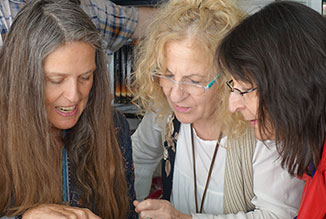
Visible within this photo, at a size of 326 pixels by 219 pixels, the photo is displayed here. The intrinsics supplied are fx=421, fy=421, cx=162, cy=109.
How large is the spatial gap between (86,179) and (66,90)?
0.40 metres

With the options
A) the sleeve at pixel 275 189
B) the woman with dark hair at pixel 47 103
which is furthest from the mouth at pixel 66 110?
the sleeve at pixel 275 189

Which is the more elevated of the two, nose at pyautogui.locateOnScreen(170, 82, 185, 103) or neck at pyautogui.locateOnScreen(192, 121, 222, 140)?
nose at pyautogui.locateOnScreen(170, 82, 185, 103)

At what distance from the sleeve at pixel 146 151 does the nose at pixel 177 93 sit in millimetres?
382

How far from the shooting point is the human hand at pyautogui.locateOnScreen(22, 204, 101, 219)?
1.32 meters

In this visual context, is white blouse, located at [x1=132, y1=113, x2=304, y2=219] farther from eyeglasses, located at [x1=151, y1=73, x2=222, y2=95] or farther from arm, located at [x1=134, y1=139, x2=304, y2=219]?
eyeglasses, located at [x1=151, y1=73, x2=222, y2=95]

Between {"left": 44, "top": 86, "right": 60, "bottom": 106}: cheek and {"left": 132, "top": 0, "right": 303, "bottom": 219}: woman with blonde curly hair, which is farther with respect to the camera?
{"left": 132, "top": 0, "right": 303, "bottom": 219}: woman with blonde curly hair

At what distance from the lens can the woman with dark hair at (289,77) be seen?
114 cm

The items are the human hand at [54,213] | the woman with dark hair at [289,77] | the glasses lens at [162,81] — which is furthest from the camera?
the glasses lens at [162,81]

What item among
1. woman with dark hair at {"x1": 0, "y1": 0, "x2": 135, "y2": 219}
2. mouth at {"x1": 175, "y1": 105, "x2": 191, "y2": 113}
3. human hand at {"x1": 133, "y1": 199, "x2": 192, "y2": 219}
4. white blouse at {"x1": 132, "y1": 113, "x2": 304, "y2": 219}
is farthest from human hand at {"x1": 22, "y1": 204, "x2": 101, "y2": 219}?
mouth at {"x1": 175, "y1": 105, "x2": 191, "y2": 113}

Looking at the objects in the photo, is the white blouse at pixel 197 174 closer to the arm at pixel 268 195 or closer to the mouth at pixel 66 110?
the arm at pixel 268 195

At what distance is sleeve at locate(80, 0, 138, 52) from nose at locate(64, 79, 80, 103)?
2.65 ft

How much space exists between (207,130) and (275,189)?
16.6 inches

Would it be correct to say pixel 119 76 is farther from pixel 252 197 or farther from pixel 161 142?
pixel 252 197

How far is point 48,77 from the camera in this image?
53.8 inches
